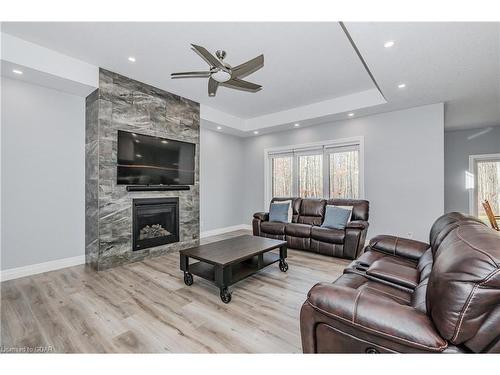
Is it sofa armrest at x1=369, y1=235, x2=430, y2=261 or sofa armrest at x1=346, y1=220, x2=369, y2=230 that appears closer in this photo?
sofa armrest at x1=369, y1=235, x2=430, y2=261

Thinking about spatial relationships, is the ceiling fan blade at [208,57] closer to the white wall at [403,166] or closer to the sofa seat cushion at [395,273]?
the sofa seat cushion at [395,273]

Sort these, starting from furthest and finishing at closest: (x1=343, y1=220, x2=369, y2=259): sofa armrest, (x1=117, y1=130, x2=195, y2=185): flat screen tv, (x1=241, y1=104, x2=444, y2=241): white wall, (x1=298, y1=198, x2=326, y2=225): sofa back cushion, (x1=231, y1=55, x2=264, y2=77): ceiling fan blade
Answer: (x1=298, y1=198, x2=326, y2=225): sofa back cushion, (x1=241, y1=104, x2=444, y2=241): white wall, (x1=343, y1=220, x2=369, y2=259): sofa armrest, (x1=117, y1=130, x2=195, y2=185): flat screen tv, (x1=231, y1=55, x2=264, y2=77): ceiling fan blade

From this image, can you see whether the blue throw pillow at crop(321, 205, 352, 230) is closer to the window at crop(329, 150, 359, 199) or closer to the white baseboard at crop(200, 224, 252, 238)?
the window at crop(329, 150, 359, 199)

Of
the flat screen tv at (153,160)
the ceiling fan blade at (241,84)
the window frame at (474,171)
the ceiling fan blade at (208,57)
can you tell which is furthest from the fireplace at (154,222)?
the window frame at (474,171)

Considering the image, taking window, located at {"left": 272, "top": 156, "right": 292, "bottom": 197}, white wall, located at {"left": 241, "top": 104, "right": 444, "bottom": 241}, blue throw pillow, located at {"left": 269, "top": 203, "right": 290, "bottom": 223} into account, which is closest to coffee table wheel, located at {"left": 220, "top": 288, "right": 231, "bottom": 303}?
blue throw pillow, located at {"left": 269, "top": 203, "right": 290, "bottom": 223}

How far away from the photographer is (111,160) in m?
3.49

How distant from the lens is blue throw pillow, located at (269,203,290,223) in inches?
191

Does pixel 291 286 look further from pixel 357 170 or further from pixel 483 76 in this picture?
pixel 483 76

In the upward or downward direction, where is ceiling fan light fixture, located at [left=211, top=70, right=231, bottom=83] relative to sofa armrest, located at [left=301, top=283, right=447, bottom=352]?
upward

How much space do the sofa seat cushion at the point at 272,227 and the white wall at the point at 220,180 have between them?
61.3 inches

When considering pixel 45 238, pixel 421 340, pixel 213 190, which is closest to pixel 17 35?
pixel 45 238

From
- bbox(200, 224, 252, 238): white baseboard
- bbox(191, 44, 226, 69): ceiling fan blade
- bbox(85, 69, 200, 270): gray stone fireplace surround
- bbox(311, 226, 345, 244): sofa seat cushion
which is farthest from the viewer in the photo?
bbox(200, 224, 252, 238): white baseboard

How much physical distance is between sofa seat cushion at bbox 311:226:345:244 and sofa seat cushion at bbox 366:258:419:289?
177cm

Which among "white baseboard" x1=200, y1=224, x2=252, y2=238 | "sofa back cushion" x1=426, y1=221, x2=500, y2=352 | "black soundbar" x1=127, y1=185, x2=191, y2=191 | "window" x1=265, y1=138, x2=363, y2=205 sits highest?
"window" x1=265, y1=138, x2=363, y2=205
